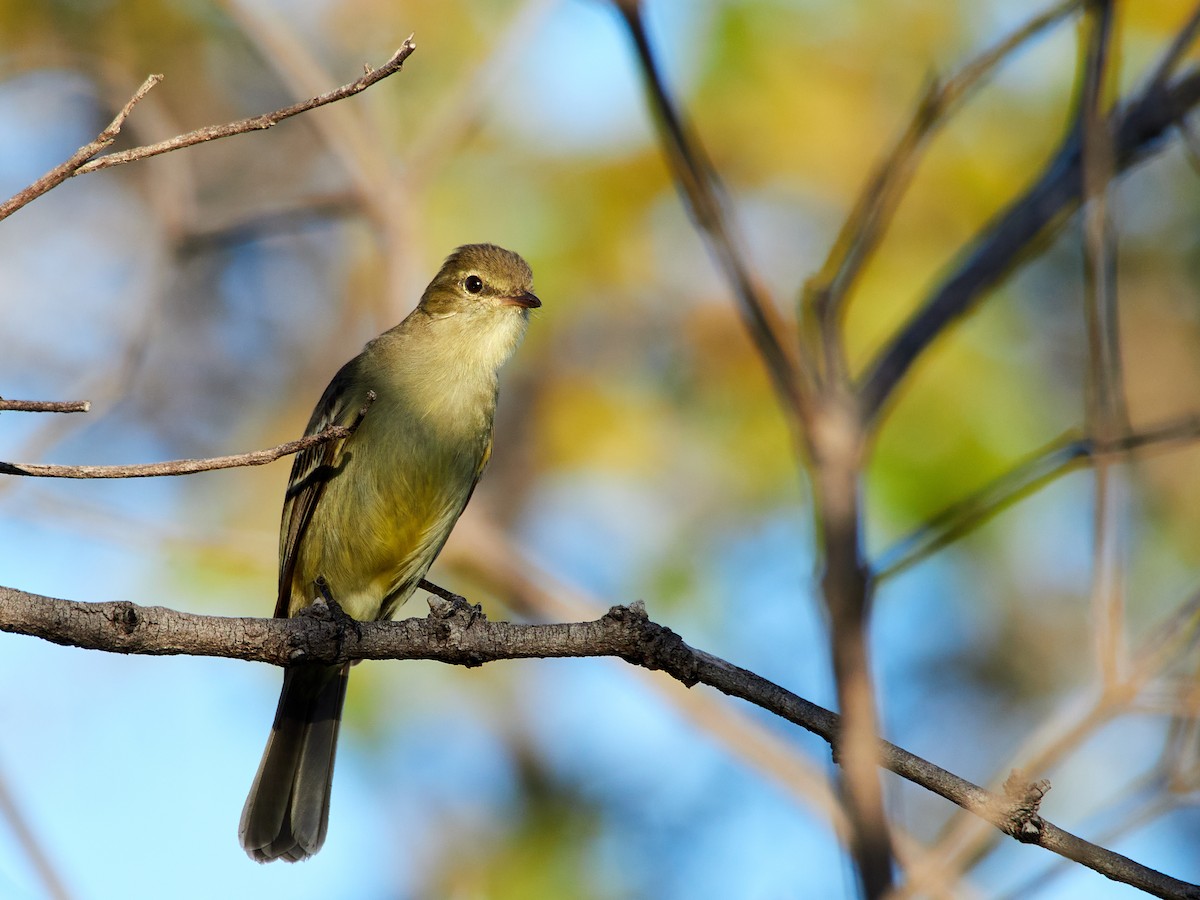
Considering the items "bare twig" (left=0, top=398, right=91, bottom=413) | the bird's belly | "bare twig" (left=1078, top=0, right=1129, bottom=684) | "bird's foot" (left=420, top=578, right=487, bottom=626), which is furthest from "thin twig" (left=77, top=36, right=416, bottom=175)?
the bird's belly

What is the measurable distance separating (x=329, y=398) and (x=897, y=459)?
10.00ft

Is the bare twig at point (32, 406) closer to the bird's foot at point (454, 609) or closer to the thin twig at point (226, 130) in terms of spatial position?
the thin twig at point (226, 130)

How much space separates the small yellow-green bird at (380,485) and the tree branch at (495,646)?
1.66 m

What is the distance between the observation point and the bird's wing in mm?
5172

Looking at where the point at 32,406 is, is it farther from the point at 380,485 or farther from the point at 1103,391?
the point at 380,485

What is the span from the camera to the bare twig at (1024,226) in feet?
11.1

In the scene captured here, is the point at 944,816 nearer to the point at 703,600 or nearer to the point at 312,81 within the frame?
the point at 703,600

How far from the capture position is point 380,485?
5.03 metres

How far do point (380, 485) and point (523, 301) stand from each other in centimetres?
106

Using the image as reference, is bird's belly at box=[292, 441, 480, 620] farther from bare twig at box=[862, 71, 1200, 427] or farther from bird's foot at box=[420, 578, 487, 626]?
bare twig at box=[862, 71, 1200, 427]

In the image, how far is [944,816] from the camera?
318 inches

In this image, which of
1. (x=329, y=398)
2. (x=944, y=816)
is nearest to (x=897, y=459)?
(x=944, y=816)

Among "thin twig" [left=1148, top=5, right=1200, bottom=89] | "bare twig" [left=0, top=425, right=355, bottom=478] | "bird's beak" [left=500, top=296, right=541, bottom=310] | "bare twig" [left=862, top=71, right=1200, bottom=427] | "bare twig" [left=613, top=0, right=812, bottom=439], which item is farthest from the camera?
"bird's beak" [left=500, top=296, right=541, bottom=310]

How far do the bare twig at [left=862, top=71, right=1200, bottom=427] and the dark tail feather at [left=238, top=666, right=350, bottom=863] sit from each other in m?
2.91
